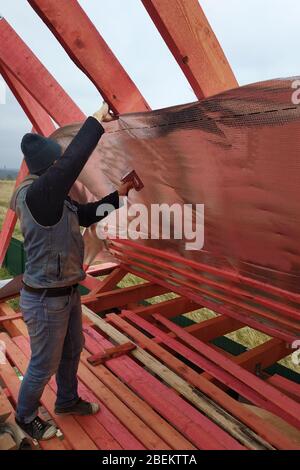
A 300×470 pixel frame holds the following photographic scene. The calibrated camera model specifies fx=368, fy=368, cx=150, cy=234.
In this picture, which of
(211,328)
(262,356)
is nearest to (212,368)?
(262,356)

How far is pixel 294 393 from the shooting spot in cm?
294

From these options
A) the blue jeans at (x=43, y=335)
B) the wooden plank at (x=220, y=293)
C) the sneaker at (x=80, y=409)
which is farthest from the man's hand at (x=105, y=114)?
the sneaker at (x=80, y=409)

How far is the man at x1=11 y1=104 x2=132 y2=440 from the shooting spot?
1861mm

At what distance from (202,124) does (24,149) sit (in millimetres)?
936

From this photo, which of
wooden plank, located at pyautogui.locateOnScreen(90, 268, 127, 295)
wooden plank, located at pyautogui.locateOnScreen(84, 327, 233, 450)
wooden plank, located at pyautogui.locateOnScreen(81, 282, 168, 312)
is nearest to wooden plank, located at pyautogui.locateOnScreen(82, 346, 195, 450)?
wooden plank, located at pyautogui.locateOnScreen(84, 327, 233, 450)

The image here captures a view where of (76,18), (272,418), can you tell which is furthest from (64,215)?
(272,418)

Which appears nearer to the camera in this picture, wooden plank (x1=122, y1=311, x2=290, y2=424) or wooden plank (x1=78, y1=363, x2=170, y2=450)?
wooden plank (x1=78, y1=363, x2=170, y2=450)

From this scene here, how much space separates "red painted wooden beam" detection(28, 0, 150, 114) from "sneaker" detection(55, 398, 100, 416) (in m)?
1.93

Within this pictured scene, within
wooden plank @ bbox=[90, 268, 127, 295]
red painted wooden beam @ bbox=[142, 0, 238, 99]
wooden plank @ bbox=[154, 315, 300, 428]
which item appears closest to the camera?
red painted wooden beam @ bbox=[142, 0, 238, 99]

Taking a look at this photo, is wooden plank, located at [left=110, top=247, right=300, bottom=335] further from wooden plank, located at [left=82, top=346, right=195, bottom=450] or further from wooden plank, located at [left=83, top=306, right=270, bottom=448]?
wooden plank, located at [left=82, top=346, right=195, bottom=450]

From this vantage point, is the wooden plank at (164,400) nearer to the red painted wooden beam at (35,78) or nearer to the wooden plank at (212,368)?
the wooden plank at (212,368)

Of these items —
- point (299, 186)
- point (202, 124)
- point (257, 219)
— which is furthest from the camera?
point (257, 219)

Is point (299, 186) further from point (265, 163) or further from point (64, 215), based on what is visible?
point (64, 215)
